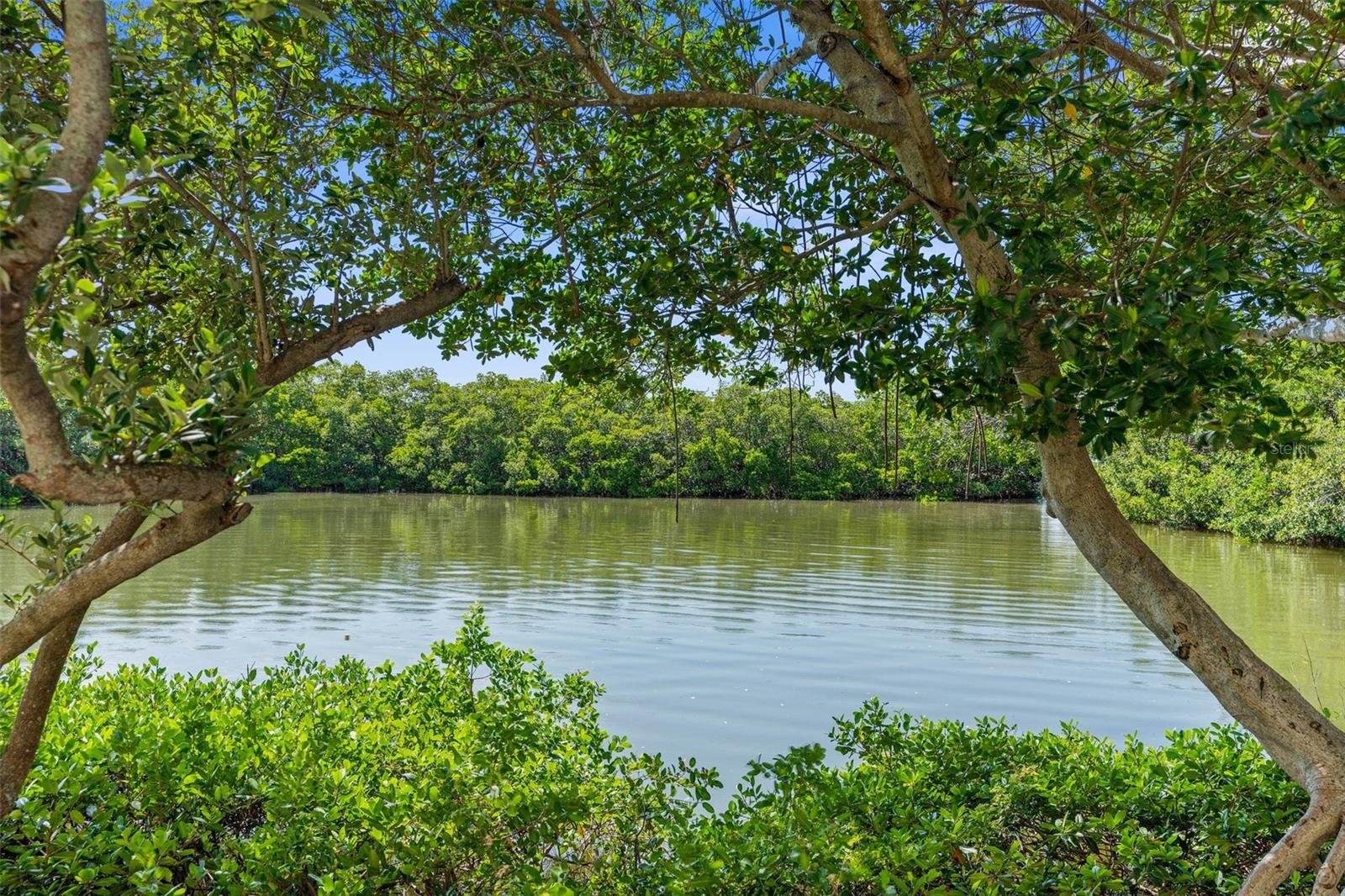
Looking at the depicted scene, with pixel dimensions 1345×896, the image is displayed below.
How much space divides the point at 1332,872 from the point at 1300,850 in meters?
0.12

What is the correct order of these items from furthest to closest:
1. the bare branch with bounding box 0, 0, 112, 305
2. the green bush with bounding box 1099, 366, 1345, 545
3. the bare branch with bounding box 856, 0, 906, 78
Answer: the green bush with bounding box 1099, 366, 1345, 545 → the bare branch with bounding box 856, 0, 906, 78 → the bare branch with bounding box 0, 0, 112, 305

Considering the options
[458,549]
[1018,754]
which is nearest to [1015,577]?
[458,549]

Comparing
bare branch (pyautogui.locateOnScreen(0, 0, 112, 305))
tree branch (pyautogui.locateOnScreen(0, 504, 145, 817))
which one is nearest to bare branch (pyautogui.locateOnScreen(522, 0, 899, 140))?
bare branch (pyautogui.locateOnScreen(0, 0, 112, 305))

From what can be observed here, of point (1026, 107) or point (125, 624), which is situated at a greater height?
point (1026, 107)

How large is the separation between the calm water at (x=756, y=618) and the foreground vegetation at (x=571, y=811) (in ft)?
9.92

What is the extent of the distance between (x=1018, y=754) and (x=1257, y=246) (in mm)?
2407

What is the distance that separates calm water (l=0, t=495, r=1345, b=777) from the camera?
8492 mm

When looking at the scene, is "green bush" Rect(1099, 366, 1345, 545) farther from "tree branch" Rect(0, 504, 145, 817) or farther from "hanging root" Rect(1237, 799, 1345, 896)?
"tree branch" Rect(0, 504, 145, 817)

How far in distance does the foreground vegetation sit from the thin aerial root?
0.53m

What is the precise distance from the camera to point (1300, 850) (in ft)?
8.38

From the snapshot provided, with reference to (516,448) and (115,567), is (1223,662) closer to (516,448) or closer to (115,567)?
(115,567)

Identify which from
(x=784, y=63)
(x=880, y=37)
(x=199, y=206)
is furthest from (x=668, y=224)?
(x=199, y=206)

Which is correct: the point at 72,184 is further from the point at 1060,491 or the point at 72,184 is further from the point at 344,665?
the point at 344,665

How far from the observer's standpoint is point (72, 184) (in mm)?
1512
